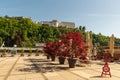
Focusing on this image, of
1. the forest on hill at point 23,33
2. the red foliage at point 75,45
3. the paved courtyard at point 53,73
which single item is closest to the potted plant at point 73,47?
the red foliage at point 75,45

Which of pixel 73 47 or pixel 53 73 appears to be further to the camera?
pixel 73 47

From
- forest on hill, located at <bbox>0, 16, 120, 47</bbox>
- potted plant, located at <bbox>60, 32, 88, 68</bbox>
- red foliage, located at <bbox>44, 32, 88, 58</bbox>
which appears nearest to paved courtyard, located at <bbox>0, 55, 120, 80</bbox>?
potted plant, located at <bbox>60, 32, 88, 68</bbox>

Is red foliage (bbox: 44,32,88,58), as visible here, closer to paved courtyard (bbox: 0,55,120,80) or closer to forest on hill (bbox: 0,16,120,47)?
paved courtyard (bbox: 0,55,120,80)

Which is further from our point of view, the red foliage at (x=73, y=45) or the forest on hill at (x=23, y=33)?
the forest on hill at (x=23, y=33)

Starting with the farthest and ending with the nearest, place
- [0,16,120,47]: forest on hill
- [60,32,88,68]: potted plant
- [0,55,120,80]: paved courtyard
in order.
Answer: [0,16,120,47]: forest on hill
[60,32,88,68]: potted plant
[0,55,120,80]: paved courtyard

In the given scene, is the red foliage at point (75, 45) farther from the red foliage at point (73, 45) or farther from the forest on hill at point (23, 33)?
the forest on hill at point (23, 33)

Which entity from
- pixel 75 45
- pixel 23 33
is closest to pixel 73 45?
pixel 75 45

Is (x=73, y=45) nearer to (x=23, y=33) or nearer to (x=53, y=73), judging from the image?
(x=53, y=73)

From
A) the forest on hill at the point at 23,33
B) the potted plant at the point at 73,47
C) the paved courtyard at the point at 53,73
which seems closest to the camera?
the paved courtyard at the point at 53,73

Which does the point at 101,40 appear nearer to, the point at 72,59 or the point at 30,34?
the point at 30,34

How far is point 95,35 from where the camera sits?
115 meters

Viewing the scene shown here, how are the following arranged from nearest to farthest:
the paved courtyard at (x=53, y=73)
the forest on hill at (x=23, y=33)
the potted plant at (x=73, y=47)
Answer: the paved courtyard at (x=53, y=73), the potted plant at (x=73, y=47), the forest on hill at (x=23, y=33)

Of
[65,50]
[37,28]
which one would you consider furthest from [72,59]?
[37,28]

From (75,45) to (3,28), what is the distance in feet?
250
